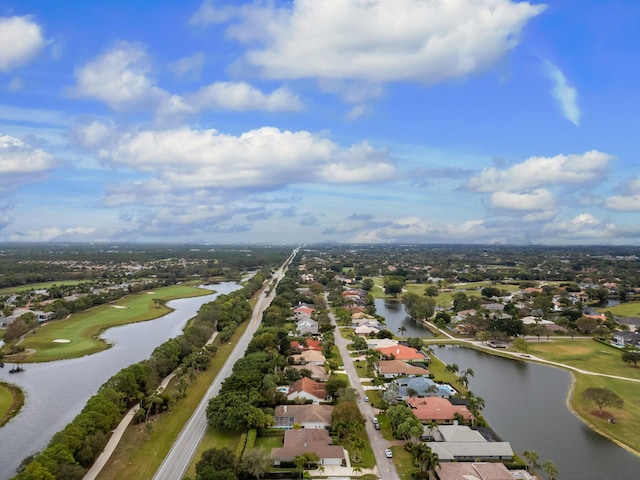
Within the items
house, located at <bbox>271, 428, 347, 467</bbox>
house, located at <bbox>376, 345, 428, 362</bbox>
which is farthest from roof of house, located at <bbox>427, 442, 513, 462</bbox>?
house, located at <bbox>376, 345, 428, 362</bbox>

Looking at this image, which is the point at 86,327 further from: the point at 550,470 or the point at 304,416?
the point at 550,470

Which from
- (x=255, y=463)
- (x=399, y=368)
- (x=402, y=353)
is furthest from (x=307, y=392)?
(x=402, y=353)

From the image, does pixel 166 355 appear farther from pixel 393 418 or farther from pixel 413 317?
pixel 413 317

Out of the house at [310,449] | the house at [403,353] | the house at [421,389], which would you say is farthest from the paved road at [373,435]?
the house at [403,353]

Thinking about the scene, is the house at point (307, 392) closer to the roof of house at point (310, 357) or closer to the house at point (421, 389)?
the house at point (421, 389)

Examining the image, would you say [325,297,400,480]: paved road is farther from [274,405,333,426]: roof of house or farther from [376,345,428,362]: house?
[376,345,428,362]: house

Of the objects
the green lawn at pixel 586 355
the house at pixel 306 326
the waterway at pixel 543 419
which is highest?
the house at pixel 306 326

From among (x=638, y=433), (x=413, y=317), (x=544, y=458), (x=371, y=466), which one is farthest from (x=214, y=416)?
(x=413, y=317)
